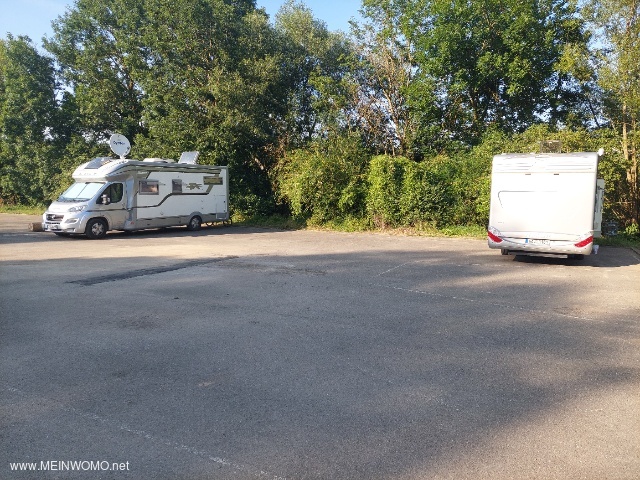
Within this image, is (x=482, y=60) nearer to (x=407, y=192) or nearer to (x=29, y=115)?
(x=407, y=192)

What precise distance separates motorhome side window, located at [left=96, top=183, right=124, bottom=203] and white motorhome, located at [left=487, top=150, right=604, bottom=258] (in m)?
13.9

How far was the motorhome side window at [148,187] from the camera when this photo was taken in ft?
65.1

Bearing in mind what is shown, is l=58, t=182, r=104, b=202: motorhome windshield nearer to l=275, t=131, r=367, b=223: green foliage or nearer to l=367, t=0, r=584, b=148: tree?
l=275, t=131, r=367, b=223: green foliage

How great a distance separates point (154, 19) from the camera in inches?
1027

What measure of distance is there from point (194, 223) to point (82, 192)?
198 inches

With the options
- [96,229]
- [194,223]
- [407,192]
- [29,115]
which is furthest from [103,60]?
[407,192]

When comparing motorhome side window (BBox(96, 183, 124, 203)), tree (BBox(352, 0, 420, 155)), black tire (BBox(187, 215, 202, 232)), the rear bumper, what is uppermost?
tree (BBox(352, 0, 420, 155))

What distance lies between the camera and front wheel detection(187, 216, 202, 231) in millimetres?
22344

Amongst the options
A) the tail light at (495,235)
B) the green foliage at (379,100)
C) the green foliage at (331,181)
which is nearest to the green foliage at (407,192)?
the green foliage at (379,100)

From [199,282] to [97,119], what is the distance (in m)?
25.5

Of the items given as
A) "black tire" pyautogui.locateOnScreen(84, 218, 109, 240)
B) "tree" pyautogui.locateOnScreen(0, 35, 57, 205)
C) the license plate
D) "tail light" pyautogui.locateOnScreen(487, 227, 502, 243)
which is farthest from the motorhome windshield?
"tree" pyautogui.locateOnScreen(0, 35, 57, 205)

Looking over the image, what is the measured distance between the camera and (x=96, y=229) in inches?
731

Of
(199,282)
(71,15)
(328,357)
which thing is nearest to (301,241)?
(199,282)

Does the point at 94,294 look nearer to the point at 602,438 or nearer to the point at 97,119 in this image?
the point at 602,438
